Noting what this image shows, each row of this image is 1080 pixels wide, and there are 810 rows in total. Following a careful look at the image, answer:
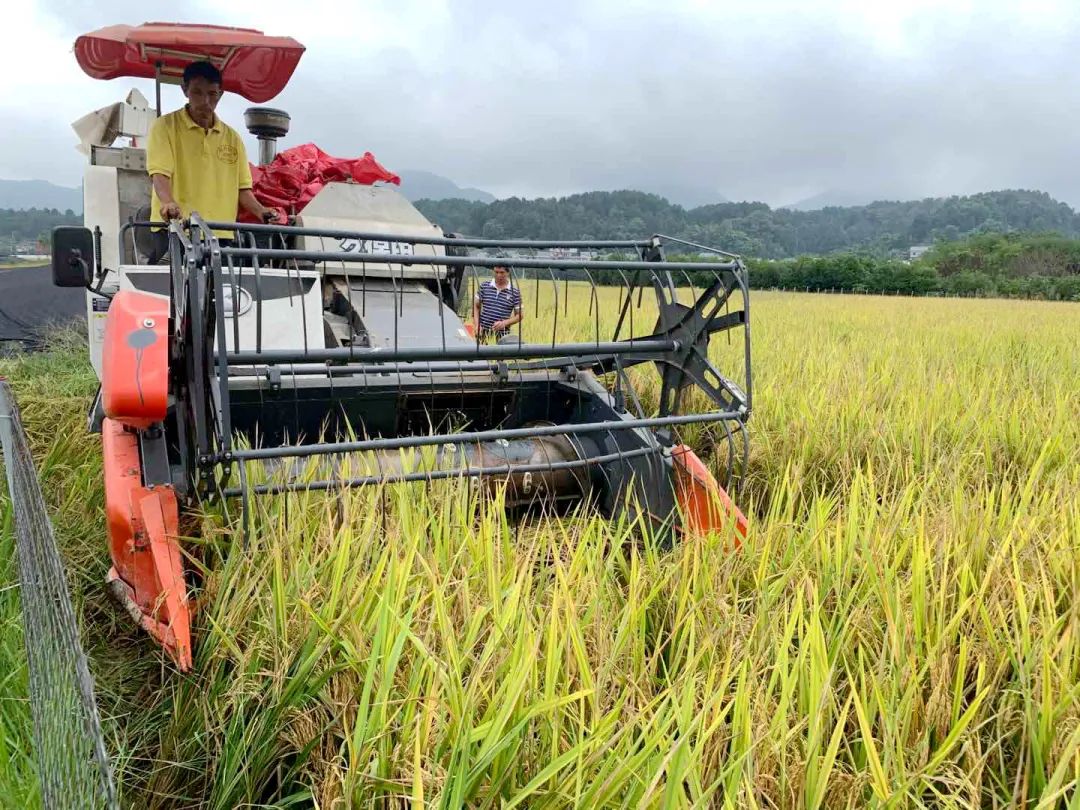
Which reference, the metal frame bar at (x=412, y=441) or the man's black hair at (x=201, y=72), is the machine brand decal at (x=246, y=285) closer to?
the man's black hair at (x=201, y=72)

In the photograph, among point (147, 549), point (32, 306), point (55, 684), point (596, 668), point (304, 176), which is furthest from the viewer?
point (32, 306)

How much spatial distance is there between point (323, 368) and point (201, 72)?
77.3 inches

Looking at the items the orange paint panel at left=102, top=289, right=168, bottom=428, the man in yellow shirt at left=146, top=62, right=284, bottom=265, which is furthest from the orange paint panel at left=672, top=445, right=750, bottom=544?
the man in yellow shirt at left=146, top=62, right=284, bottom=265

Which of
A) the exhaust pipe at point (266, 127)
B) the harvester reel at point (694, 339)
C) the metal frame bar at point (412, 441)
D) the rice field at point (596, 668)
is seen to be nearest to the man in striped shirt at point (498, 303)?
the exhaust pipe at point (266, 127)

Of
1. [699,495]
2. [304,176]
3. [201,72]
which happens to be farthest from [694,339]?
[304,176]

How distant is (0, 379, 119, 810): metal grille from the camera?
1142 mm

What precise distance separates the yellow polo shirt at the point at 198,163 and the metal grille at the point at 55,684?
7.44 ft

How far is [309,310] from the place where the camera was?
13.0 ft

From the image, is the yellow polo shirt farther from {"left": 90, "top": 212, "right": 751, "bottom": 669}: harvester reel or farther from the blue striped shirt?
the blue striped shirt

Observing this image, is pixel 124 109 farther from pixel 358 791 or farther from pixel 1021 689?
pixel 1021 689

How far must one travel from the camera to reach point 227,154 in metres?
4.21

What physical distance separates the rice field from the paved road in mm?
7024

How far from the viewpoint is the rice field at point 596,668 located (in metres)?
1.28

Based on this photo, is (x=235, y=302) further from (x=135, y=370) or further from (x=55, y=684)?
(x=55, y=684)
